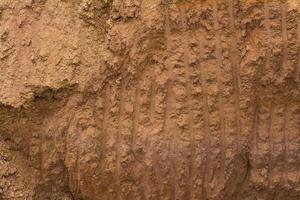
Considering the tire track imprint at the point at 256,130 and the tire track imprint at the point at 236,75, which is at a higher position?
the tire track imprint at the point at 236,75

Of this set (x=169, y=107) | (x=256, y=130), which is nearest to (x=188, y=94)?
(x=169, y=107)

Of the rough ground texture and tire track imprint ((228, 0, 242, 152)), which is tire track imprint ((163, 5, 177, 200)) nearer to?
the rough ground texture

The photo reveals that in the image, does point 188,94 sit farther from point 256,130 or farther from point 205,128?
point 256,130

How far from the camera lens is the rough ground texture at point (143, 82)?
5.02 ft

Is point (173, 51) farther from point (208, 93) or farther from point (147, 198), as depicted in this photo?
point (147, 198)

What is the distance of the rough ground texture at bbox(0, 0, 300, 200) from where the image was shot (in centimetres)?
153

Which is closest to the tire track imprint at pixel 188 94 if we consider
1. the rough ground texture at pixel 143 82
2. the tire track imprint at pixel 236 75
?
the rough ground texture at pixel 143 82

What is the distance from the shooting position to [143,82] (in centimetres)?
154

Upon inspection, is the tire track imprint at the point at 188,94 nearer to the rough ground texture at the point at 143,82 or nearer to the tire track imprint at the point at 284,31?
the rough ground texture at the point at 143,82

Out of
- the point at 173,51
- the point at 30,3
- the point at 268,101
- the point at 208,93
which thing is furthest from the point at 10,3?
the point at 268,101

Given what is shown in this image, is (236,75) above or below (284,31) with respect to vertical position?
below

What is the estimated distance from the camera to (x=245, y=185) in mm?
1617

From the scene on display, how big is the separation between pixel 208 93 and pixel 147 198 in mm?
308

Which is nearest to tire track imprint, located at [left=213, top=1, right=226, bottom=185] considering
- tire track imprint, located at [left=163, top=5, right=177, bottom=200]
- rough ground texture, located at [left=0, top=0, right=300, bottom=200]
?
rough ground texture, located at [left=0, top=0, right=300, bottom=200]
